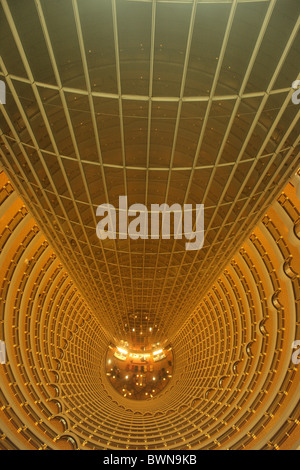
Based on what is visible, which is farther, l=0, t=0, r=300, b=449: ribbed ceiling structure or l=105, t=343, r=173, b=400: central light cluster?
l=105, t=343, r=173, b=400: central light cluster

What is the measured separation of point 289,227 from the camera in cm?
1673

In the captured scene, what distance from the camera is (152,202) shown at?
10305mm

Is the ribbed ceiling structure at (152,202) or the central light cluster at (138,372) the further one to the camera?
the central light cluster at (138,372)

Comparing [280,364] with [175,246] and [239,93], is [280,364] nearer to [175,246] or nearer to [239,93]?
[175,246]

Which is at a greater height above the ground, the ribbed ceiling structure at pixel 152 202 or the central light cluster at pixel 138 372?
the central light cluster at pixel 138 372

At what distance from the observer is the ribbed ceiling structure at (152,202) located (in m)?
6.21

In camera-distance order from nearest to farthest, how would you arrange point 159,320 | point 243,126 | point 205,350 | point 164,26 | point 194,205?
point 164,26, point 243,126, point 194,205, point 159,320, point 205,350

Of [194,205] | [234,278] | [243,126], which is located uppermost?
[234,278]

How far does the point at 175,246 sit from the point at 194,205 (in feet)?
10.1

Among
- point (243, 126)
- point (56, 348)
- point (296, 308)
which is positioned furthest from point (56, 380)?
point (243, 126)

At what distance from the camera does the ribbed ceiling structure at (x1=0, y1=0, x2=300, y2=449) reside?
621 cm

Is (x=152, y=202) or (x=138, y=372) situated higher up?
(x=138, y=372)

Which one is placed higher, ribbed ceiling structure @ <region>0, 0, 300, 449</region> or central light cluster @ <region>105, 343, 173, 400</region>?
central light cluster @ <region>105, 343, 173, 400</region>

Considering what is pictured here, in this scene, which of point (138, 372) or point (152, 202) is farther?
point (138, 372)
